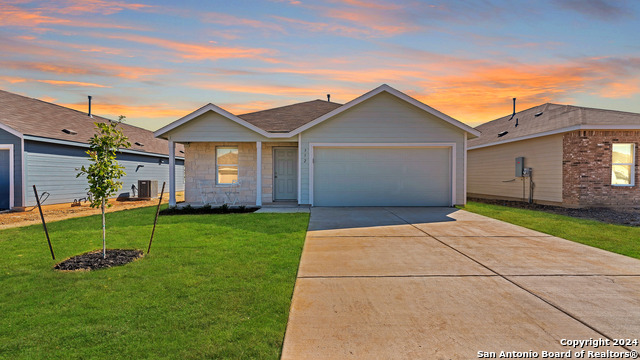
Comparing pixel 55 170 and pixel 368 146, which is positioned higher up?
pixel 368 146

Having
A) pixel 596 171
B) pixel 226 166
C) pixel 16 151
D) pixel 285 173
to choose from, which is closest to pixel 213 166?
pixel 226 166

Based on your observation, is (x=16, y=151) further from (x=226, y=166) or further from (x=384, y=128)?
(x=384, y=128)

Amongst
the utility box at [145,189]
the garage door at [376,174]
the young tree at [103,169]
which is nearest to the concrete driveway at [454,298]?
the young tree at [103,169]

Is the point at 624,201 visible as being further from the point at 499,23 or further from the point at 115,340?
the point at 115,340

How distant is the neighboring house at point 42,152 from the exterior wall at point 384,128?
8424mm

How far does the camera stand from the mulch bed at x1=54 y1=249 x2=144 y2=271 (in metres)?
5.07

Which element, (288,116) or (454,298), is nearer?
(454,298)

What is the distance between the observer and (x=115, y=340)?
282 cm

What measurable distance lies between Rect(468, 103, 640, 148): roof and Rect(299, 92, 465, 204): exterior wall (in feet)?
14.4

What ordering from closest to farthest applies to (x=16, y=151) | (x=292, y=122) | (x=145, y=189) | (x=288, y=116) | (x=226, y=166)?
(x=16, y=151) → (x=226, y=166) → (x=292, y=122) → (x=288, y=116) → (x=145, y=189)

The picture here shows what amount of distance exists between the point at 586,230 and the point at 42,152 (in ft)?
61.9

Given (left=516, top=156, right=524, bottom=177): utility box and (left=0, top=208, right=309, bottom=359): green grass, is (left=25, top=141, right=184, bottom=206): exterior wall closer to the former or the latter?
(left=0, top=208, right=309, bottom=359): green grass

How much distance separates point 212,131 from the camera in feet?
42.7

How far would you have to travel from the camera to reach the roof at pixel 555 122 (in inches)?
503
